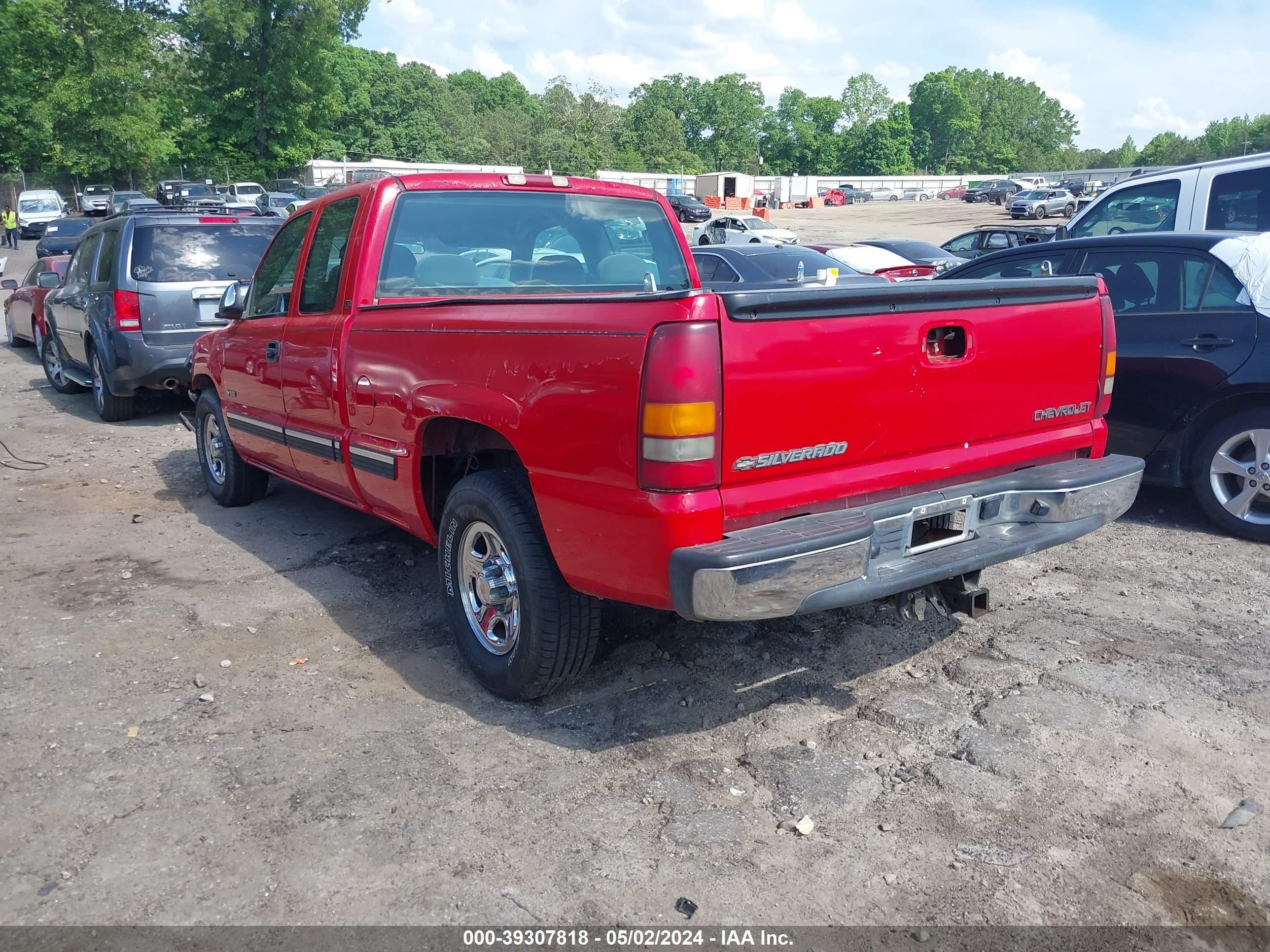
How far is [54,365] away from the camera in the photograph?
1130 centimetres

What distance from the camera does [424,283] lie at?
4.61 metres

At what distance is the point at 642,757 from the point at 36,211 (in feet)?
161

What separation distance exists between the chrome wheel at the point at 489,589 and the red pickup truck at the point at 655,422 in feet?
0.03

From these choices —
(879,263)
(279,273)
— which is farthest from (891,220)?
(279,273)

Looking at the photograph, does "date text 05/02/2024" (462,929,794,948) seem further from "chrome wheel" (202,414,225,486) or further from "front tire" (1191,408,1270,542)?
"chrome wheel" (202,414,225,486)

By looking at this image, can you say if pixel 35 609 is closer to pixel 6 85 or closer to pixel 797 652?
pixel 797 652

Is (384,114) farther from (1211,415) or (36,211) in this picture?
(1211,415)

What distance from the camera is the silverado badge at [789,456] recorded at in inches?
120

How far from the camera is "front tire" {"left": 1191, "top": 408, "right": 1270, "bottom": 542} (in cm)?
533

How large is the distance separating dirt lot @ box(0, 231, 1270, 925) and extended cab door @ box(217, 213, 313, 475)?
0.75 m

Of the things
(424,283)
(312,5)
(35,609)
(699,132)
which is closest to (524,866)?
(424,283)

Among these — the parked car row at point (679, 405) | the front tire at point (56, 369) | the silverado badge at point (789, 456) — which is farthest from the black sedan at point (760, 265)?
the silverado badge at point (789, 456)

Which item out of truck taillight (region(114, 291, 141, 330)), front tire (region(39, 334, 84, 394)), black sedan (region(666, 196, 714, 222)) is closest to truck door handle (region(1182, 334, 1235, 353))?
truck taillight (region(114, 291, 141, 330))

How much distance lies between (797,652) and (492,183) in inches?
106
